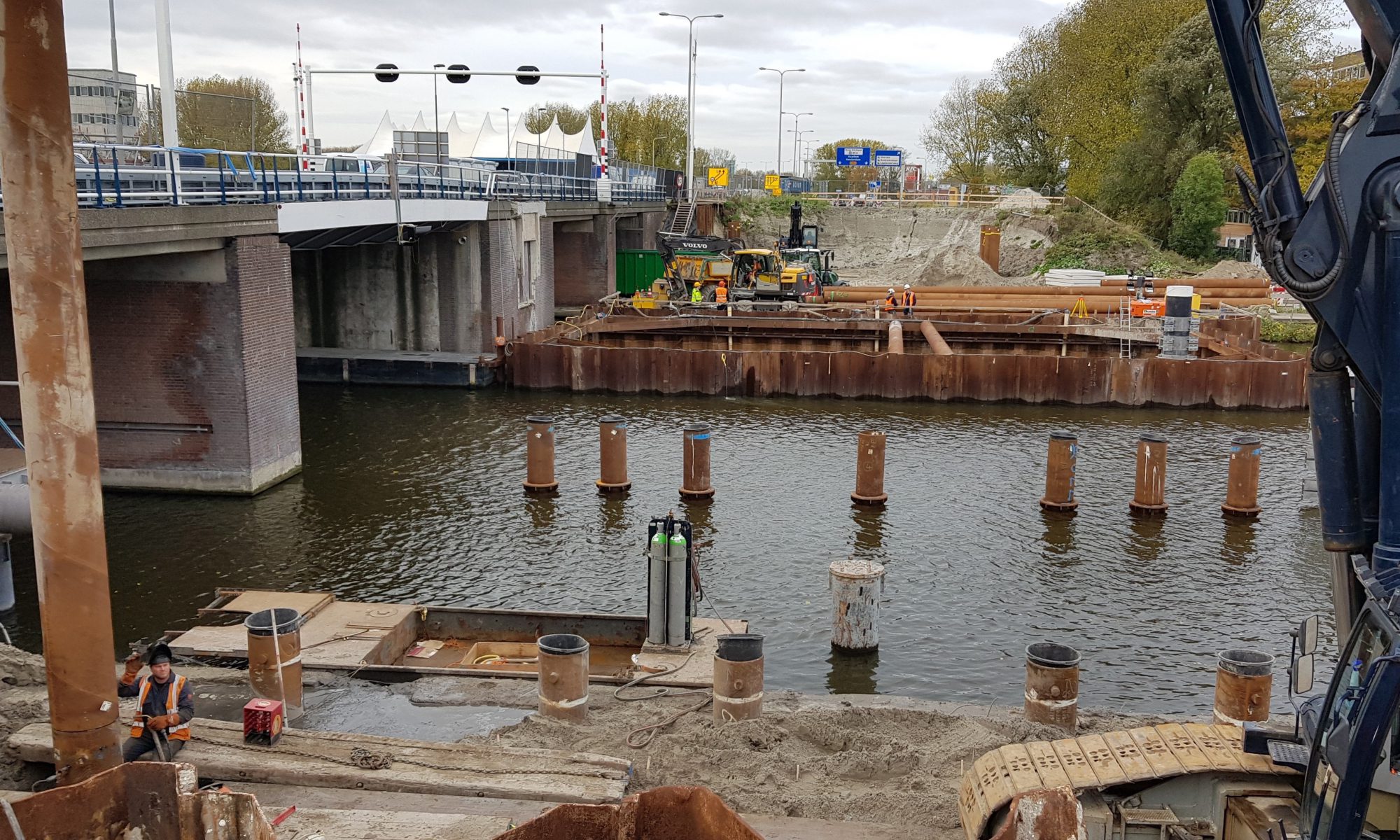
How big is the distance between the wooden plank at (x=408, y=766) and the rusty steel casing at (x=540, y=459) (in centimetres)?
1234

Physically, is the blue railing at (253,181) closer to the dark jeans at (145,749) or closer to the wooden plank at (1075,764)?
the dark jeans at (145,749)

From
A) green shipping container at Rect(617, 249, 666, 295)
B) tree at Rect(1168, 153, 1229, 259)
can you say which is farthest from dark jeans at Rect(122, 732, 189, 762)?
tree at Rect(1168, 153, 1229, 259)

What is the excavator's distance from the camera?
572 cm

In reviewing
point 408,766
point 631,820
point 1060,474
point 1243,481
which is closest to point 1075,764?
point 631,820

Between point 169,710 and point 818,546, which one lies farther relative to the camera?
point 818,546

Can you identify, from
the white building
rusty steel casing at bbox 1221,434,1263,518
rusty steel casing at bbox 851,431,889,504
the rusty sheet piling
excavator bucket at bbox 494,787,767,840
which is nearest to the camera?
excavator bucket at bbox 494,787,767,840

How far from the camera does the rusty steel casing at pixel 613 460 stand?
21.8 meters

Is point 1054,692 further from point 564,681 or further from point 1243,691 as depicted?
point 564,681

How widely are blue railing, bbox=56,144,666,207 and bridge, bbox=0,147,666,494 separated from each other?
7cm

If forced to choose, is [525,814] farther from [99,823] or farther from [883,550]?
[883,550]

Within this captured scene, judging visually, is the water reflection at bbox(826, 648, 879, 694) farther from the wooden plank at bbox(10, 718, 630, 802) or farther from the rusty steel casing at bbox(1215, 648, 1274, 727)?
the wooden plank at bbox(10, 718, 630, 802)

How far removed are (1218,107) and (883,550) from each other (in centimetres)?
4796

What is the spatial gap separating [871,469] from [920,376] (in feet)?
37.1

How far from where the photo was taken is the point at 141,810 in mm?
7117
